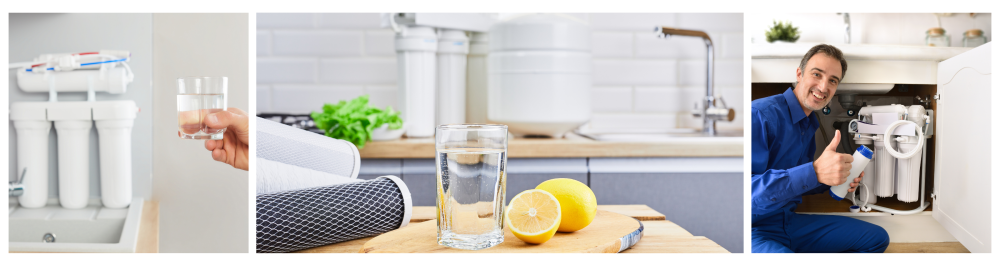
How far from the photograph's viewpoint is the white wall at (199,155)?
862 mm

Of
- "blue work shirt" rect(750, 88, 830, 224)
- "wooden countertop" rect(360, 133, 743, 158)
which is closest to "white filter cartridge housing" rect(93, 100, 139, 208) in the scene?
"wooden countertop" rect(360, 133, 743, 158)

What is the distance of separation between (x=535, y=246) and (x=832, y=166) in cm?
21

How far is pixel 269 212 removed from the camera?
462mm

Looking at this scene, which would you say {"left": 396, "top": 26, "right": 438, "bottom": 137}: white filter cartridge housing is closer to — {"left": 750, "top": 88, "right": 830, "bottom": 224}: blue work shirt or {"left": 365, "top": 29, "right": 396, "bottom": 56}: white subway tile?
{"left": 365, "top": 29, "right": 396, "bottom": 56}: white subway tile

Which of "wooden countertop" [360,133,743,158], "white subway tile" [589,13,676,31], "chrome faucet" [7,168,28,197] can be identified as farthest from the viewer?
"white subway tile" [589,13,676,31]

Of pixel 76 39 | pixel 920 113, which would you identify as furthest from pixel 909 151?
pixel 76 39

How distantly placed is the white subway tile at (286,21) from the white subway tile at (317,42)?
1cm

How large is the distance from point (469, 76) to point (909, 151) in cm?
118

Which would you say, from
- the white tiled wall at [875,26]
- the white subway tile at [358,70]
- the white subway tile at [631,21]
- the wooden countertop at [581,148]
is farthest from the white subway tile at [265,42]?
the white tiled wall at [875,26]

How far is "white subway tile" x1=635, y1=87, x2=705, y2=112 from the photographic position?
1633 millimetres

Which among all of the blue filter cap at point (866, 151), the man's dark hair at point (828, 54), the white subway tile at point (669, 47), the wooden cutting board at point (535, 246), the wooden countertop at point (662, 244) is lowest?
the wooden countertop at point (662, 244)

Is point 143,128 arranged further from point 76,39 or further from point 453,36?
point 453,36

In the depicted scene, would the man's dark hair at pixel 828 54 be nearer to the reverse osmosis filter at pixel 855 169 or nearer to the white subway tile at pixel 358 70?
the reverse osmosis filter at pixel 855 169

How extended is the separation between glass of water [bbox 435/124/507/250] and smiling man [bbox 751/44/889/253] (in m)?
0.19
